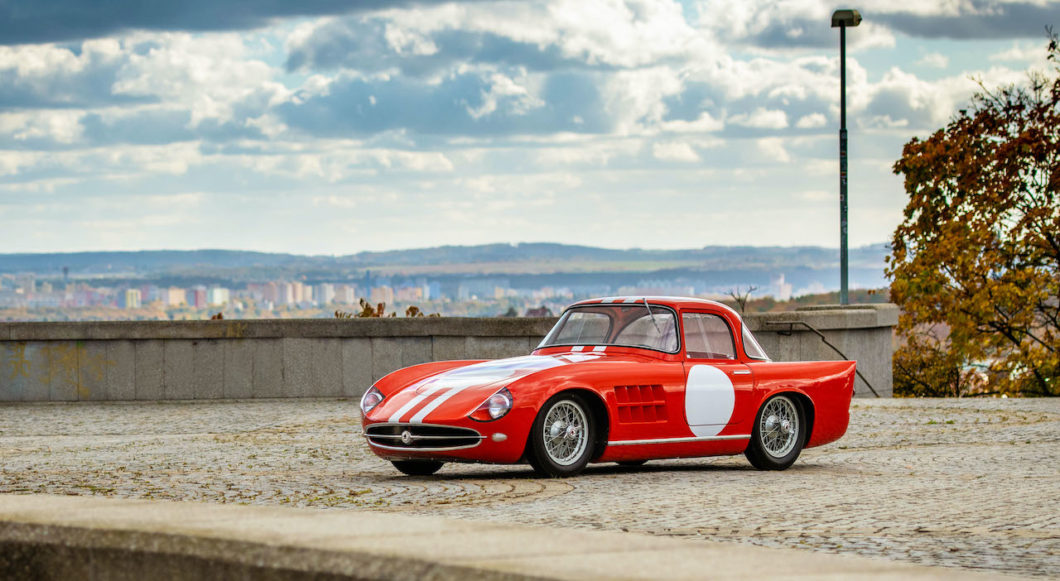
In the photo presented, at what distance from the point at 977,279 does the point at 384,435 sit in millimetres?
25140

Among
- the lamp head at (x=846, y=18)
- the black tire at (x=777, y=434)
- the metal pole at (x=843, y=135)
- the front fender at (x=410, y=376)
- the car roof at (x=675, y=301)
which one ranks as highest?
the lamp head at (x=846, y=18)

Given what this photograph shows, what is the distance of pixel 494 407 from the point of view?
30.9ft

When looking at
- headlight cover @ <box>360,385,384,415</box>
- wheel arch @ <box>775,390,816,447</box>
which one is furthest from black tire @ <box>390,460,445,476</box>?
wheel arch @ <box>775,390,816,447</box>

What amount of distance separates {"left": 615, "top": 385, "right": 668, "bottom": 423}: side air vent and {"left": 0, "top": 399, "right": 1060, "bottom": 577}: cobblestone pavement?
42 cm

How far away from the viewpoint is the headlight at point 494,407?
940 centimetres

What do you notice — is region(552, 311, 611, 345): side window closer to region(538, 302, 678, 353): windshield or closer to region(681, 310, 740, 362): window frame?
region(538, 302, 678, 353): windshield

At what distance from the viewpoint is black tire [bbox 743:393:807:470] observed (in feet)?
35.3

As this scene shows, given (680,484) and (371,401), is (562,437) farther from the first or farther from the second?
(371,401)

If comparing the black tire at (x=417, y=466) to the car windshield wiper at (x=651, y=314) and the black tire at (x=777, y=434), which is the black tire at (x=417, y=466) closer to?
the car windshield wiper at (x=651, y=314)

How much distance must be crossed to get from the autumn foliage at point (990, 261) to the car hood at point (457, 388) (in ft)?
78.3

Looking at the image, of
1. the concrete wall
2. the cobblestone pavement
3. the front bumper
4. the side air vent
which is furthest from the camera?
the concrete wall

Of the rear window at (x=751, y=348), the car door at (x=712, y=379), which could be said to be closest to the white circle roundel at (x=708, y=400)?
the car door at (x=712, y=379)

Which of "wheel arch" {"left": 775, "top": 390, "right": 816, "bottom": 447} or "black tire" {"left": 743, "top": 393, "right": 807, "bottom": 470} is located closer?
"black tire" {"left": 743, "top": 393, "right": 807, "bottom": 470}

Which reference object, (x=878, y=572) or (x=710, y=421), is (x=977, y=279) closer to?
(x=710, y=421)
